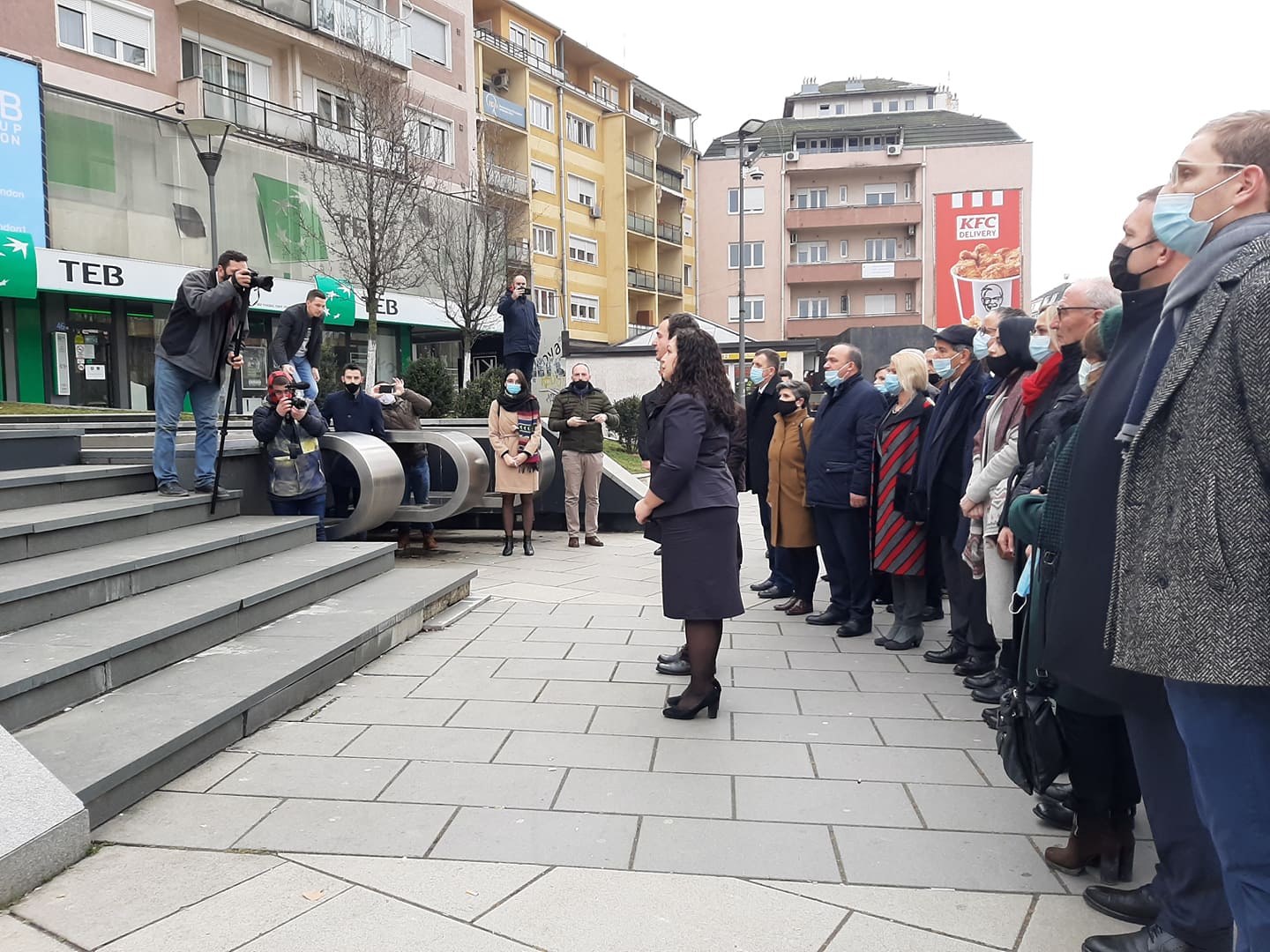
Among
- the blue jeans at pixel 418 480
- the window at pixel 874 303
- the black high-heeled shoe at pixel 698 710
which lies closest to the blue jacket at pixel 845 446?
the black high-heeled shoe at pixel 698 710

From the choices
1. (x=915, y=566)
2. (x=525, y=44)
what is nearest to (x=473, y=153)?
(x=525, y=44)

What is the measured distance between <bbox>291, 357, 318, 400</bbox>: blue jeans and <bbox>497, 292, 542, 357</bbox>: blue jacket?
3021mm

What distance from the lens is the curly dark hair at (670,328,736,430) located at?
15.6 ft

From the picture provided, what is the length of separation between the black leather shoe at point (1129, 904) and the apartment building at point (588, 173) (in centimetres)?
3392

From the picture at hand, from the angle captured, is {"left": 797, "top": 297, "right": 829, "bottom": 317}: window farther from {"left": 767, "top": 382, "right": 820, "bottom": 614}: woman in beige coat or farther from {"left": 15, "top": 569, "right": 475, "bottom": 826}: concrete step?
{"left": 15, "top": 569, "right": 475, "bottom": 826}: concrete step

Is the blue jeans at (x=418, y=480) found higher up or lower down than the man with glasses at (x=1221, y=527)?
lower down

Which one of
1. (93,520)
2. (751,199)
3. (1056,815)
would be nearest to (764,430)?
(1056,815)

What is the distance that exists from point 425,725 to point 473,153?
29.7 meters

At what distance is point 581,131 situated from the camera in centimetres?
4616

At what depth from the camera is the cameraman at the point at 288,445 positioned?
8.05m

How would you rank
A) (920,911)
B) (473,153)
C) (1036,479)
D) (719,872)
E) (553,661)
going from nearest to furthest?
(920,911) → (719,872) → (1036,479) → (553,661) → (473,153)

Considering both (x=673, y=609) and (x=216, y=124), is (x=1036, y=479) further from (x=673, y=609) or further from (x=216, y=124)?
(x=216, y=124)

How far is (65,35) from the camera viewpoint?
20.0 metres

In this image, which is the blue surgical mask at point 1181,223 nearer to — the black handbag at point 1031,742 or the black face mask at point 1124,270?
the black face mask at point 1124,270
